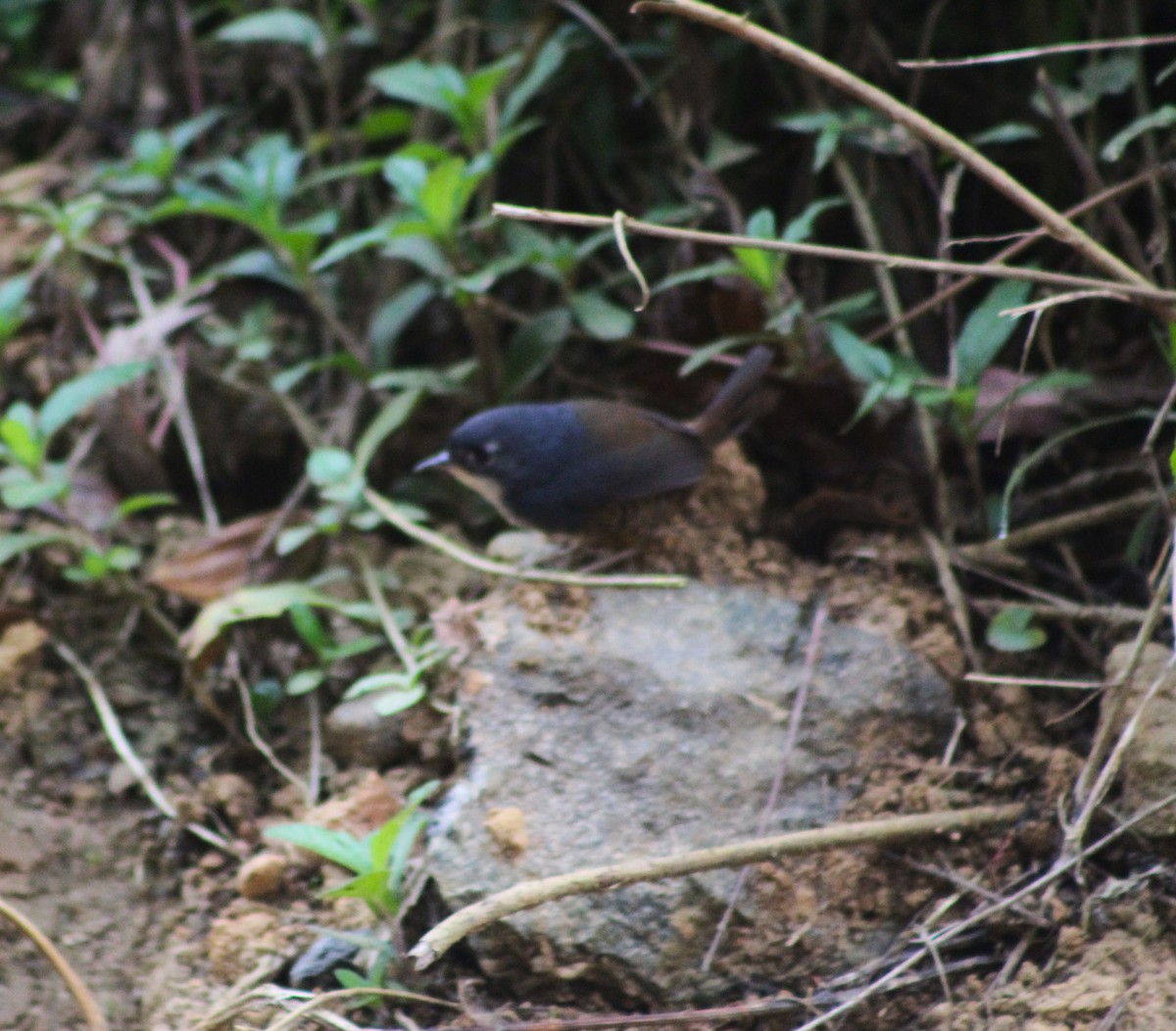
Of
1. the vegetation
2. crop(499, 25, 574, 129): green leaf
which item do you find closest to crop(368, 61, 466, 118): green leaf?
the vegetation

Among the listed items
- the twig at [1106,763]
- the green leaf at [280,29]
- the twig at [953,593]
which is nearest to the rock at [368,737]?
the twig at [953,593]

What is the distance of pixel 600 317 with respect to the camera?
3449 millimetres

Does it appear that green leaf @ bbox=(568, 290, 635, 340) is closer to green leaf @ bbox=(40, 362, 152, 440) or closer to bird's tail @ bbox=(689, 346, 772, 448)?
bird's tail @ bbox=(689, 346, 772, 448)

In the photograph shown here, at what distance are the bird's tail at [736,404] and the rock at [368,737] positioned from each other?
3.57ft

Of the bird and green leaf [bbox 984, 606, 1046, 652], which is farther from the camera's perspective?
the bird

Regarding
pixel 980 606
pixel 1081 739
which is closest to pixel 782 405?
pixel 980 606

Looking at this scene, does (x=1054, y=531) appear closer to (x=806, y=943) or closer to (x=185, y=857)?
(x=806, y=943)

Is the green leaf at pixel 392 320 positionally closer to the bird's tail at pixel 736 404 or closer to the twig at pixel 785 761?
the bird's tail at pixel 736 404

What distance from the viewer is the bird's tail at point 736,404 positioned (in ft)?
10.5

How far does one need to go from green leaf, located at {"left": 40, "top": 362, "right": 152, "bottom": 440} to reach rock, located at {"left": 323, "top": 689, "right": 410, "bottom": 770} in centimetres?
107

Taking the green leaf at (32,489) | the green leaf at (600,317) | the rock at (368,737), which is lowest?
the rock at (368,737)

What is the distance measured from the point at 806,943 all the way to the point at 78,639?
6.72 ft

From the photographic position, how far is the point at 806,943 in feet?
7.92

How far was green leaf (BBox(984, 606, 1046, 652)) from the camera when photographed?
2.79 meters
